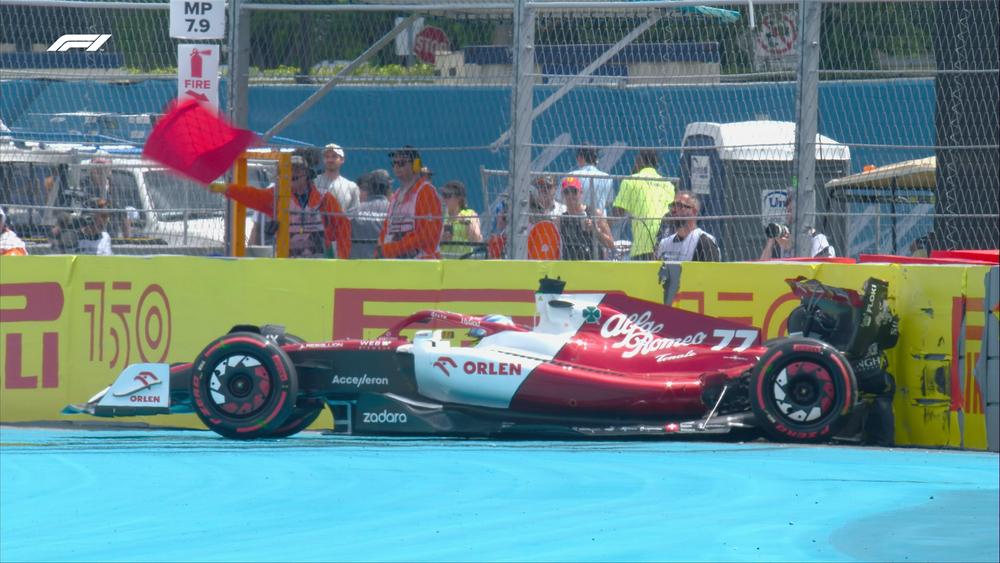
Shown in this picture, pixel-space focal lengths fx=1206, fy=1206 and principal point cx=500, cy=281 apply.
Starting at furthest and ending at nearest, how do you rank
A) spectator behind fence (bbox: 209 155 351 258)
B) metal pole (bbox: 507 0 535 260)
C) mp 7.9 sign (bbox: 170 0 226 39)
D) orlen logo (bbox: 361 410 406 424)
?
spectator behind fence (bbox: 209 155 351 258) → mp 7.9 sign (bbox: 170 0 226 39) → metal pole (bbox: 507 0 535 260) → orlen logo (bbox: 361 410 406 424)

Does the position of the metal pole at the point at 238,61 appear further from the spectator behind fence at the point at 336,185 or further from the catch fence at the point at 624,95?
the spectator behind fence at the point at 336,185

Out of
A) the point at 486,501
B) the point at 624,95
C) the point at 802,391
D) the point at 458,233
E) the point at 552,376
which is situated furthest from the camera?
the point at 458,233

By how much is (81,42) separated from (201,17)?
40.4 inches

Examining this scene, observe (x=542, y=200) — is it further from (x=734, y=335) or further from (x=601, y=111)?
(x=734, y=335)

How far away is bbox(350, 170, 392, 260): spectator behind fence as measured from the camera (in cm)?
899

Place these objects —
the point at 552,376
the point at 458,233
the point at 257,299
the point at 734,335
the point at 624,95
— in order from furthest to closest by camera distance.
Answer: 1. the point at 458,233
2. the point at 624,95
3. the point at 257,299
4. the point at 734,335
5. the point at 552,376

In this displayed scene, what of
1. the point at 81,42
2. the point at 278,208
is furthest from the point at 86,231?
the point at 278,208

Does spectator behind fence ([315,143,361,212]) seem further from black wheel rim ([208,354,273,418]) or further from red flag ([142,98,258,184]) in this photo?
black wheel rim ([208,354,273,418])

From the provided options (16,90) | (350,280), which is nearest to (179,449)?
(350,280)

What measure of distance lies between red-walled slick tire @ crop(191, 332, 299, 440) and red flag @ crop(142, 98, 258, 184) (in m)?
1.29

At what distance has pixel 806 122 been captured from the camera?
7.62m

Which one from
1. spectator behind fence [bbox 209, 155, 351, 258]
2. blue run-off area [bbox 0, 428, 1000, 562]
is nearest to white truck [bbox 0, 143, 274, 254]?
spectator behind fence [bbox 209, 155, 351, 258]

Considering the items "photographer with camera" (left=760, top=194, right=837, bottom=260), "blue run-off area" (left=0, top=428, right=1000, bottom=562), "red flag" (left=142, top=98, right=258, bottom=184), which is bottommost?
"blue run-off area" (left=0, top=428, right=1000, bottom=562)

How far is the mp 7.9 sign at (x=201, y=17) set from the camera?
821cm
